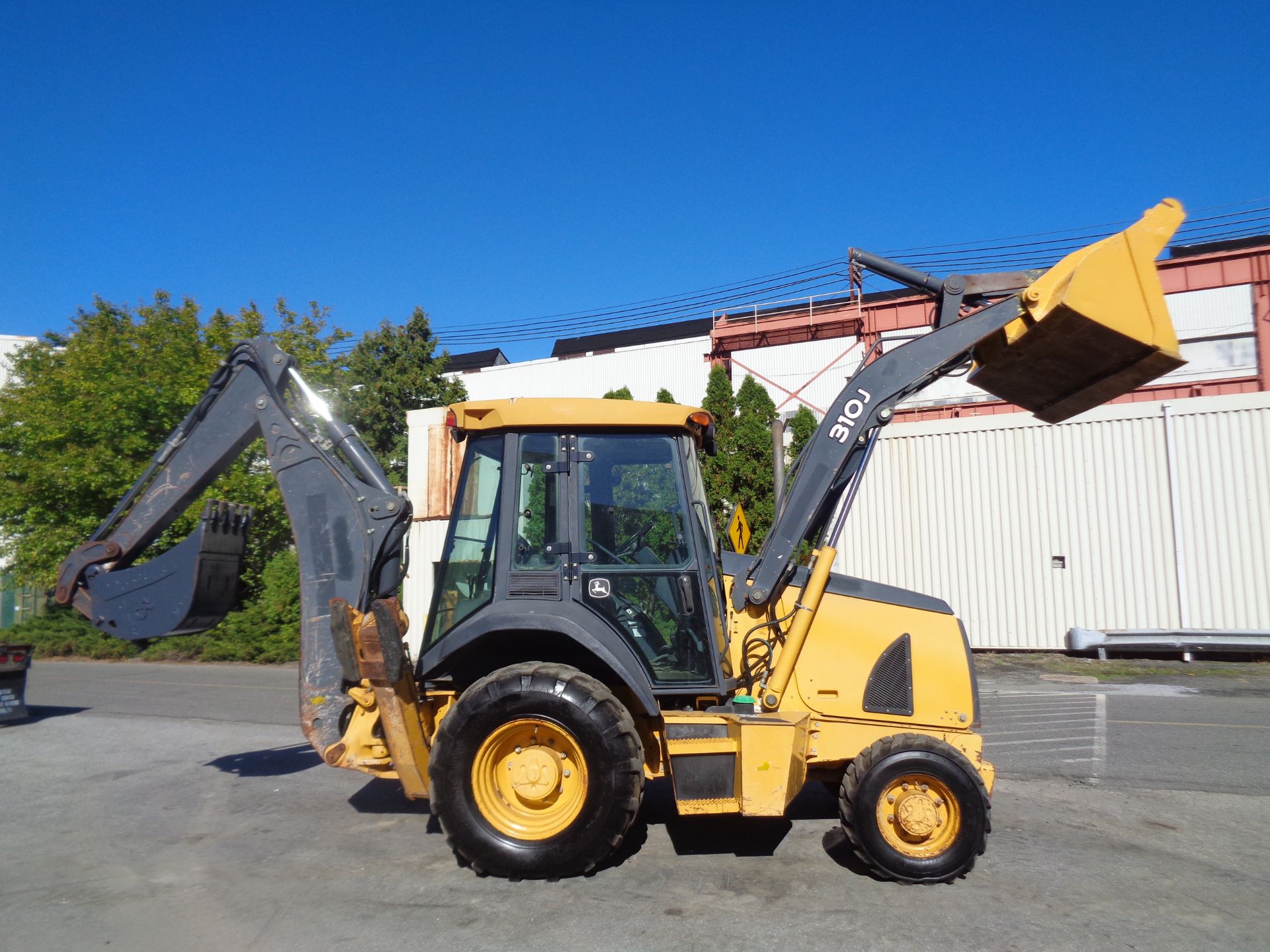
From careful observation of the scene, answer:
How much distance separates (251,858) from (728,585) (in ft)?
10.5

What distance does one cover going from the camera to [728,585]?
17.9 ft

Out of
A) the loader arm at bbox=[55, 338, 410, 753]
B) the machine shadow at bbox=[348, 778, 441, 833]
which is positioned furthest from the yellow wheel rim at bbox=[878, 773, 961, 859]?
the loader arm at bbox=[55, 338, 410, 753]

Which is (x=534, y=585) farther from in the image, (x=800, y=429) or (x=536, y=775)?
(x=800, y=429)

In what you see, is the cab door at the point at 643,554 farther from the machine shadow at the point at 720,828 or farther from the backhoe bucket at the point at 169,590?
the backhoe bucket at the point at 169,590

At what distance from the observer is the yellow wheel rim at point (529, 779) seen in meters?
4.76

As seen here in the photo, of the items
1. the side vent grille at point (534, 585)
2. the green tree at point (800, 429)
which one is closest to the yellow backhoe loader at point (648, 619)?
the side vent grille at point (534, 585)

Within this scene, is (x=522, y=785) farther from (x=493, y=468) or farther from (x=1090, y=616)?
(x=1090, y=616)

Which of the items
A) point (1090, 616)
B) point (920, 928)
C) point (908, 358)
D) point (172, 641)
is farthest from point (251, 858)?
point (172, 641)

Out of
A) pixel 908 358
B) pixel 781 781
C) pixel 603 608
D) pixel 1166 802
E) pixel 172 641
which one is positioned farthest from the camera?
pixel 172 641

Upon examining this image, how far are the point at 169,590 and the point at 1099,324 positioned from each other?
5.93m

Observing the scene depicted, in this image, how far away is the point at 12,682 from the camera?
10172 mm

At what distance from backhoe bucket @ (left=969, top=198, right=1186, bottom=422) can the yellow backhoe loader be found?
15 millimetres

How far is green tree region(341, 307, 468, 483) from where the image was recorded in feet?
101

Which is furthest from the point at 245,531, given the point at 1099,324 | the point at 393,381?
the point at 393,381
